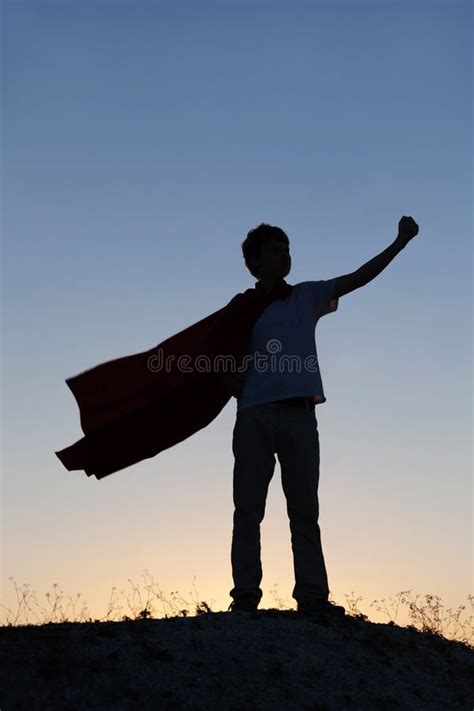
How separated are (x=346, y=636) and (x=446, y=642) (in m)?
1.28

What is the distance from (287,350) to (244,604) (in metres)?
1.95

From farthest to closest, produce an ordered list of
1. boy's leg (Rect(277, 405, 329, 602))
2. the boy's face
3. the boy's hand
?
the boy's face < the boy's hand < boy's leg (Rect(277, 405, 329, 602))

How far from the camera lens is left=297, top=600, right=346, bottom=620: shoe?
750 cm

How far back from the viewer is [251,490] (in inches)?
298

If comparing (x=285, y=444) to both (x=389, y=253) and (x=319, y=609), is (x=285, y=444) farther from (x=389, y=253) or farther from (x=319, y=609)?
(x=389, y=253)

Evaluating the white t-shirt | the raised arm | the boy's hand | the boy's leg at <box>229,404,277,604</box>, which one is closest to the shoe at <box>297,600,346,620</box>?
the boy's leg at <box>229,404,277,604</box>

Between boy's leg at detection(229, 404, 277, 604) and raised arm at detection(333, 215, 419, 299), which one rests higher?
raised arm at detection(333, 215, 419, 299)

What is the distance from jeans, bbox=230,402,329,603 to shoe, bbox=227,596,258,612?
0.11 feet

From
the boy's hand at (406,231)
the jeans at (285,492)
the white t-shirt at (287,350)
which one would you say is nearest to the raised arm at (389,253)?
the boy's hand at (406,231)

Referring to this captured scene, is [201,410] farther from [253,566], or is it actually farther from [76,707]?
[76,707]

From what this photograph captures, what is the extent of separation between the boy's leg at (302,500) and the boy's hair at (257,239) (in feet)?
4.18

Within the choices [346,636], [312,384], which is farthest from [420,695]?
[312,384]

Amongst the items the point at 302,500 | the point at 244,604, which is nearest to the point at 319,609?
the point at 244,604

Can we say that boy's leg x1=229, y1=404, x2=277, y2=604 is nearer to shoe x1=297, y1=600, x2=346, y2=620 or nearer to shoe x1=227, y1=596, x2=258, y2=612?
shoe x1=227, y1=596, x2=258, y2=612
